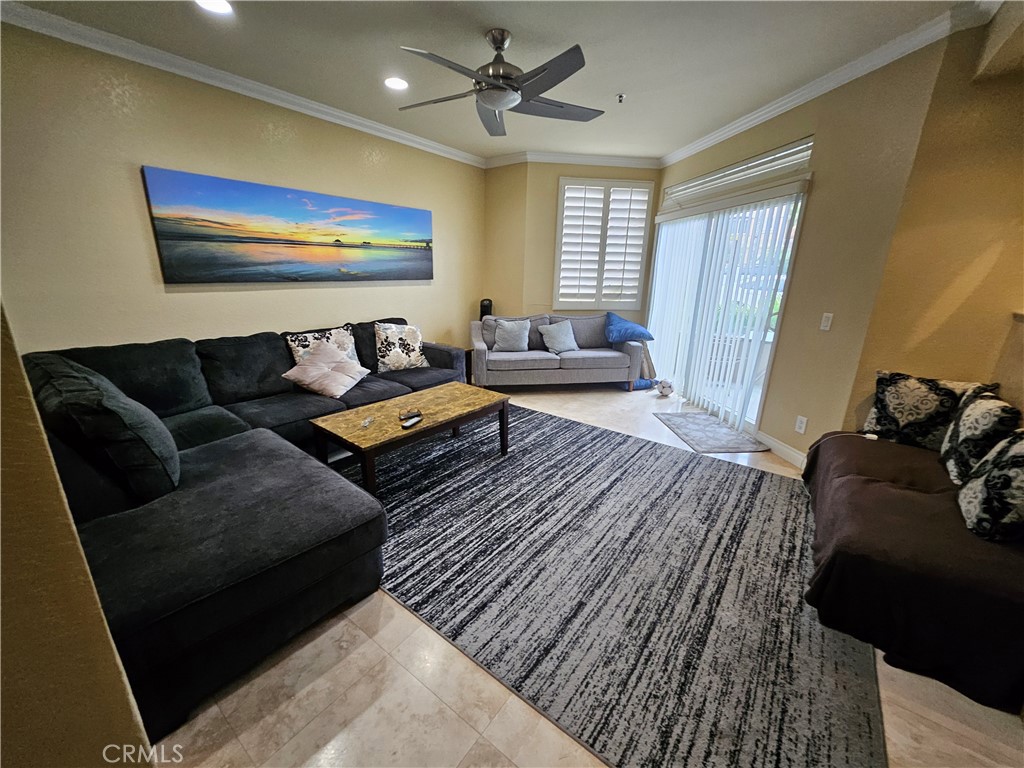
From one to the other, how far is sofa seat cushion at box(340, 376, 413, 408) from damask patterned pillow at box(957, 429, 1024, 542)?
10.4ft

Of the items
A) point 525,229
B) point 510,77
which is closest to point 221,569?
point 510,77

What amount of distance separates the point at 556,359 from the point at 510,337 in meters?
0.59

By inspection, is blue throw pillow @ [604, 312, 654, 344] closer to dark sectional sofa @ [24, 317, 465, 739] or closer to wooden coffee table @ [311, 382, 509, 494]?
wooden coffee table @ [311, 382, 509, 494]

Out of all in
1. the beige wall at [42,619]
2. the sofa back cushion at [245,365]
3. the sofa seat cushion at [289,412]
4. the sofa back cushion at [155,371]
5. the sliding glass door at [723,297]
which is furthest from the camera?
the sliding glass door at [723,297]

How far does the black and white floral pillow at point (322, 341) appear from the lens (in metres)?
3.14

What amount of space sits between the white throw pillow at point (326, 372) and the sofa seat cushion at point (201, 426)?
57cm

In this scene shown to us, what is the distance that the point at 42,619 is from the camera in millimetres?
459

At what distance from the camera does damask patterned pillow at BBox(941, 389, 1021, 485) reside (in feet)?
5.71

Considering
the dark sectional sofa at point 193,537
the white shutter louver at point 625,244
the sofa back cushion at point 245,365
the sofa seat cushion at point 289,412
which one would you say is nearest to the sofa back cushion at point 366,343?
the sofa back cushion at point 245,365

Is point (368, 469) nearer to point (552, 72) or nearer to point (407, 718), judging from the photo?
point (407, 718)

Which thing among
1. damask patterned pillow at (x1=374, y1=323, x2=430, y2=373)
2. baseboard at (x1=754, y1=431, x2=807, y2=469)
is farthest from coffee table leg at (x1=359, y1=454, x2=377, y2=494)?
baseboard at (x1=754, y1=431, x2=807, y2=469)

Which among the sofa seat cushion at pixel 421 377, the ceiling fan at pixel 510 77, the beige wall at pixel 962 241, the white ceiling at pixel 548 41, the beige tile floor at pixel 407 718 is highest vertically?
the white ceiling at pixel 548 41

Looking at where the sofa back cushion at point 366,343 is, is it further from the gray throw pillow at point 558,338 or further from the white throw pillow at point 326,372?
the gray throw pillow at point 558,338

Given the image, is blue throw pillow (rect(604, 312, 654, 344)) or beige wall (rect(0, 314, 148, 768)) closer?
beige wall (rect(0, 314, 148, 768))
